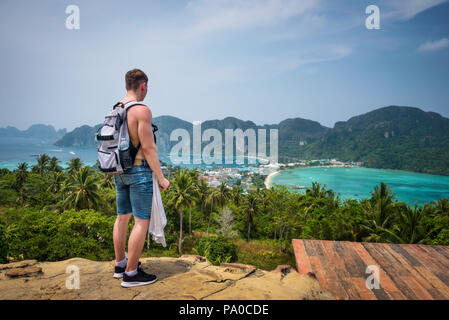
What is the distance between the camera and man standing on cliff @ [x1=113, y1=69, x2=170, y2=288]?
2.26 m

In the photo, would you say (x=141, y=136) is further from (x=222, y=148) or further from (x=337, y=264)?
(x=222, y=148)

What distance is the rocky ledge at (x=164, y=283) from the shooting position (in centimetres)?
216

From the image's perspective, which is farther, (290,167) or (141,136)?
(290,167)

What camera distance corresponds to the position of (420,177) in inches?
4257

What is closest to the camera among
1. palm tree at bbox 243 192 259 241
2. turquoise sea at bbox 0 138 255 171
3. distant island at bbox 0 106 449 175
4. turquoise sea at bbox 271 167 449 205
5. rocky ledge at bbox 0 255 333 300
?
rocky ledge at bbox 0 255 333 300

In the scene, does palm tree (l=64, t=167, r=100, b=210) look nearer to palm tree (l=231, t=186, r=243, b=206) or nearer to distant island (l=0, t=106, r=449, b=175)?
palm tree (l=231, t=186, r=243, b=206)

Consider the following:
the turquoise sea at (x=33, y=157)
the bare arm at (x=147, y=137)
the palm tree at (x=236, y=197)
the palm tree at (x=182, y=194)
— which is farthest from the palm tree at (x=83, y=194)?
the turquoise sea at (x=33, y=157)

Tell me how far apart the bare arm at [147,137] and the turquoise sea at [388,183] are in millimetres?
78360

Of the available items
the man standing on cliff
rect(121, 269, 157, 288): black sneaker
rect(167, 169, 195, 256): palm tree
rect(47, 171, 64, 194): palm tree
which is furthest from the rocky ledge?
rect(47, 171, 64, 194): palm tree

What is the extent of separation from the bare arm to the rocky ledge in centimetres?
120

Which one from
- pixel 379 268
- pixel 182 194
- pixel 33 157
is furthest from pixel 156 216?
pixel 33 157

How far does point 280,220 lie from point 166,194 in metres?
12.1

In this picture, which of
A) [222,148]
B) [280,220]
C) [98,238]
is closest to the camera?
[98,238]
